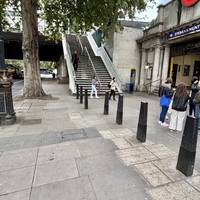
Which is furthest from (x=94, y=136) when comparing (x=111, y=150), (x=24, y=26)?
(x=24, y=26)

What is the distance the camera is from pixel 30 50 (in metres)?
9.98

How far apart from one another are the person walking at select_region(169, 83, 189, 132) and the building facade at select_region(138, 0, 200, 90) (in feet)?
22.9

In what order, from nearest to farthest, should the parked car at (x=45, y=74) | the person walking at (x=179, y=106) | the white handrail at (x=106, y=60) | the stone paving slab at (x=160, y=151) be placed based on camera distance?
the stone paving slab at (x=160, y=151)
the person walking at (x=179, y=106)
the white handrail at (x=106, y=60)
the parked car at (x=45, y=74)

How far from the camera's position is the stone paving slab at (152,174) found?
111 inches

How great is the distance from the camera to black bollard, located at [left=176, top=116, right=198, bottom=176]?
114 inches

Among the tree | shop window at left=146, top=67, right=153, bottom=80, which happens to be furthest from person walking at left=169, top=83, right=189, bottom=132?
shop window at left=146, top=67, right=153, bottom=80

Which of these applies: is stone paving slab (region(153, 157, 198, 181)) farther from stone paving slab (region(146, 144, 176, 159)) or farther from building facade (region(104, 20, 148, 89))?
building facade (region(104, 20, 148, 89))

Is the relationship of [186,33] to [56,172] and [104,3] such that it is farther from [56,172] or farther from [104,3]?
[56,172]

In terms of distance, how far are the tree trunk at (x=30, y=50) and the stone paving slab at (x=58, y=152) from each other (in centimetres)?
702

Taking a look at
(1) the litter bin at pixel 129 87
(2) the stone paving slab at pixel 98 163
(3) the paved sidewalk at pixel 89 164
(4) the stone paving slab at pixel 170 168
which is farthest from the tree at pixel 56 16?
(4) the stone paving slab at pixel 170 168

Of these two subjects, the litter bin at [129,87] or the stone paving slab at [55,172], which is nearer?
the stone paving slab at [55,172]

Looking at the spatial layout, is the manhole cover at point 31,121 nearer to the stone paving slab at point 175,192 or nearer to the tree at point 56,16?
the tree at point 56,16

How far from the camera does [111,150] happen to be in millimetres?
3920

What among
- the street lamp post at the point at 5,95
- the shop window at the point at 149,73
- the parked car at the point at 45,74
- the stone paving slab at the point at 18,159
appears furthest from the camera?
the parked car at the point at 45,74
